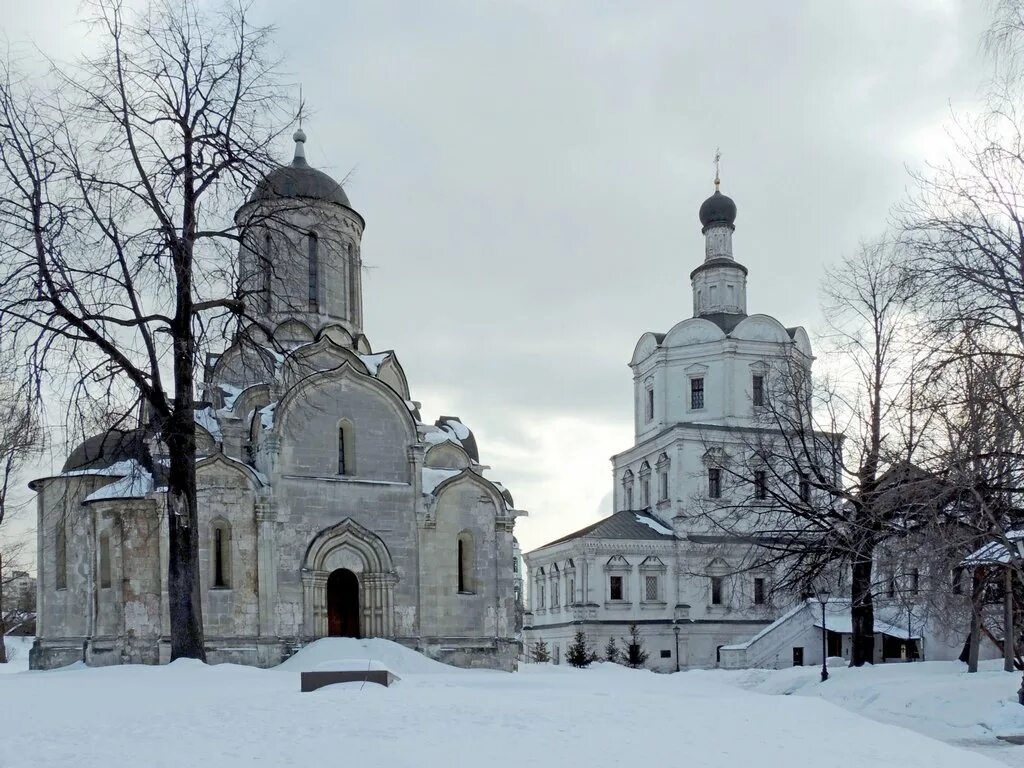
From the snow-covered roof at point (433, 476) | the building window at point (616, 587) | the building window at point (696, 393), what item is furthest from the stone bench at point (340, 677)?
the building window at point (696, 393)

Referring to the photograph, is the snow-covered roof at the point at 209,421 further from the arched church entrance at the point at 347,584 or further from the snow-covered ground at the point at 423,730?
the snow-covered ground at the point at 423,730

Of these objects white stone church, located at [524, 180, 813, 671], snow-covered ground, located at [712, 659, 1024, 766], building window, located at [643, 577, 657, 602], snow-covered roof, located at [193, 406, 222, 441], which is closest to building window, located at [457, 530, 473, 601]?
snow-covered roof, located at [193, 406, 222, 441]

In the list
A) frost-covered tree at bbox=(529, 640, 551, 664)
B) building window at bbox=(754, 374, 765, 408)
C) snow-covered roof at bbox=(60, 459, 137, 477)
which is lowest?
frost-covered tree at bbox=(529, 640, 551, 664)

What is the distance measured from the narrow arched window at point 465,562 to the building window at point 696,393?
73.0ft

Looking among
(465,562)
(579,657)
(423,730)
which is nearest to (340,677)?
(423,730)

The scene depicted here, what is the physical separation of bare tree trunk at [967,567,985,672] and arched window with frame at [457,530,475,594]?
11.2 m

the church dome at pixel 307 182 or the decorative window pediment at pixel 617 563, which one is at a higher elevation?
the church dome at pixel 307 182

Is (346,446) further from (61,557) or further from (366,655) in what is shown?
(61,557)

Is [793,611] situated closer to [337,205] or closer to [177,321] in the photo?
[337,205]

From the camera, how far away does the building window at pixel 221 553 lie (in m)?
22.1

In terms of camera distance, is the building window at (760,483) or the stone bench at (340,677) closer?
the stone bench at (340,677)

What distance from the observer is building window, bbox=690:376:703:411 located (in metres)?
45.4

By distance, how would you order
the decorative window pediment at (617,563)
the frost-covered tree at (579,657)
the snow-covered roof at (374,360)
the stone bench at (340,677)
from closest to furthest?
the stone bench at (340,677) → the snow-covered roof at (374,360) → the frost-covered tree at (579,657) → the decorative window pediment at (617,563)

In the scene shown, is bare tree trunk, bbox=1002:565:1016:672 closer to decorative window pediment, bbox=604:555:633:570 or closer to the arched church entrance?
the arched church entrance
